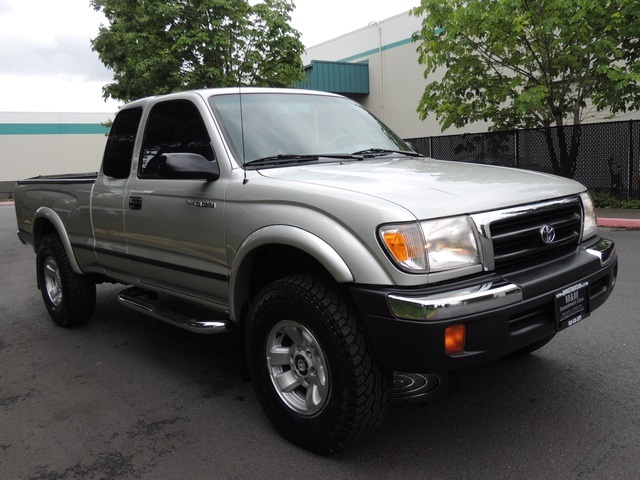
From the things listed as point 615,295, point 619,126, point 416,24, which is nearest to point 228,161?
point 615,295

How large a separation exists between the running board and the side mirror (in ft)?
2.87

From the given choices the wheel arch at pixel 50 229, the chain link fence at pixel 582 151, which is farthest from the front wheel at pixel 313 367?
the chain link fence at pixel 582 151

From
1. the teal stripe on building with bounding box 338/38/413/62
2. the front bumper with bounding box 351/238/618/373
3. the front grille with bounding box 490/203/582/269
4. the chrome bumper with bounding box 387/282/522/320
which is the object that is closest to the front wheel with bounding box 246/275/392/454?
the front bumper with bounding box 351/238/618/373

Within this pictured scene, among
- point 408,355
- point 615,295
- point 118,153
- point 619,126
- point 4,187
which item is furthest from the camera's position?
point 4,187

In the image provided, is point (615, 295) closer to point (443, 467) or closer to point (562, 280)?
point (562, 280)

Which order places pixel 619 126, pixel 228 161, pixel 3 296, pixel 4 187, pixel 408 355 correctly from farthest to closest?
1. pixel 4 187
2. pixel 619 126
3. pixel 3 296
4. pixel 228 161
5. pixel 408 355

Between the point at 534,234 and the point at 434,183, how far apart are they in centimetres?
55

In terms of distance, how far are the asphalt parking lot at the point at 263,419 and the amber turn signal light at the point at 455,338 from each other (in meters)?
0.64

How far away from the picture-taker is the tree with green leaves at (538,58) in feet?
36.8

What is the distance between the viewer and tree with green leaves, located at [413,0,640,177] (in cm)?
1120

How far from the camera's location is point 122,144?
4.54 meters

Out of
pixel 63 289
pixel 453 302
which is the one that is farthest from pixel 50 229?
pixel 453 302

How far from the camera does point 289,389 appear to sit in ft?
9.91

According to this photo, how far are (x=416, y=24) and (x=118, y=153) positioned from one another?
1925 cm
